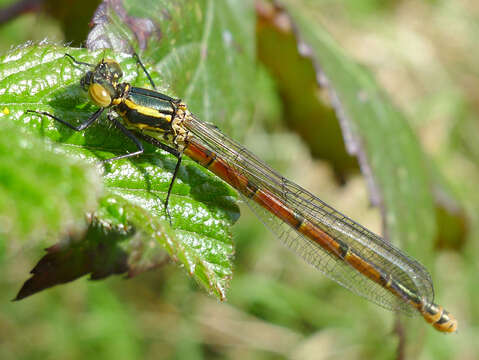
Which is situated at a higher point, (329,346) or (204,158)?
(204,158)

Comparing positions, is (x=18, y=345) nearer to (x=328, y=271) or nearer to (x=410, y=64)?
(x=328, y=271)

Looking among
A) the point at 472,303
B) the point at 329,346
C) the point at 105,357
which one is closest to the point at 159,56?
the point at 105,357

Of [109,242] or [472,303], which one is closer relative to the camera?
[109,242]

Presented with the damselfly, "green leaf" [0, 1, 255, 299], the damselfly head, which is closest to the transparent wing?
the damselfly

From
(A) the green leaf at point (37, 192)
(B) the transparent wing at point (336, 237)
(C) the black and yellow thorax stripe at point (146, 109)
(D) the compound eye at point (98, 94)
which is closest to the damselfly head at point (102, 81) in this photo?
(D) the compound eye at point (98, 94)

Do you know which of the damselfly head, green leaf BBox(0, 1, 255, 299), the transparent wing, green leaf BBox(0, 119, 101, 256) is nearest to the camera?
green leaf BBox(0, 119, 101, 256)

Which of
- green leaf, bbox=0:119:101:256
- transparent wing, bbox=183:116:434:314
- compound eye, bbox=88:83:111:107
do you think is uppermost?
green leaf, bbox=0:119:101:256

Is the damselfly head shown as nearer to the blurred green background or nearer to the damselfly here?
the damselfly
